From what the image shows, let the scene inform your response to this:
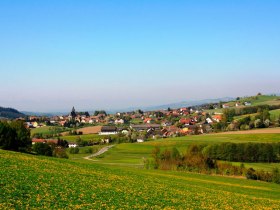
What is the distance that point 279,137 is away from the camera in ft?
389

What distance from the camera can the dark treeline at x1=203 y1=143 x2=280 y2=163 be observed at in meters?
99.4

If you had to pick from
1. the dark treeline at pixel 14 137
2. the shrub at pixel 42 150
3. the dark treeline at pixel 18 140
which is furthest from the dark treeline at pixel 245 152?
the dark treeline at pixel 14 137

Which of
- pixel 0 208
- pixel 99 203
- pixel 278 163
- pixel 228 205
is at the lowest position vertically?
pixel 278 163

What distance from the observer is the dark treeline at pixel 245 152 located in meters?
99.4

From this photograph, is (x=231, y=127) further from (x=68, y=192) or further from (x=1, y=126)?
(x=68, y=192)

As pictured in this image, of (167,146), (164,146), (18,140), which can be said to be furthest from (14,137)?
(164,146)

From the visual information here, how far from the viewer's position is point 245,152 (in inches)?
4013

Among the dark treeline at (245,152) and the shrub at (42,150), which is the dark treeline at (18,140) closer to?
the shrub at (42,150)

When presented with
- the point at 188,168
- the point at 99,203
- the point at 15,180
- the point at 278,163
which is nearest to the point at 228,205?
the point at 99,203

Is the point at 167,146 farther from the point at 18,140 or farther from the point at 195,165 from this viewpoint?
the point at 18,140

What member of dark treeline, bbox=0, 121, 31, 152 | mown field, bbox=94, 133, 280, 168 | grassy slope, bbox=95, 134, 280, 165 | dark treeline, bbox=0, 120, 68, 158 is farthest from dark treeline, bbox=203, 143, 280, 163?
dark treeline, bbox=0, 121, 31, 152

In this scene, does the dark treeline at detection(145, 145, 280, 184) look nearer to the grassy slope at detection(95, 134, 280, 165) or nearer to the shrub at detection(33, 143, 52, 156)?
the grassy slope at detection(95, 134, 280, 165)

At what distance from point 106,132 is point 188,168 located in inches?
4642

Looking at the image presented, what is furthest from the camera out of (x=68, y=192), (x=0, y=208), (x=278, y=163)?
(x=278, y=163)
